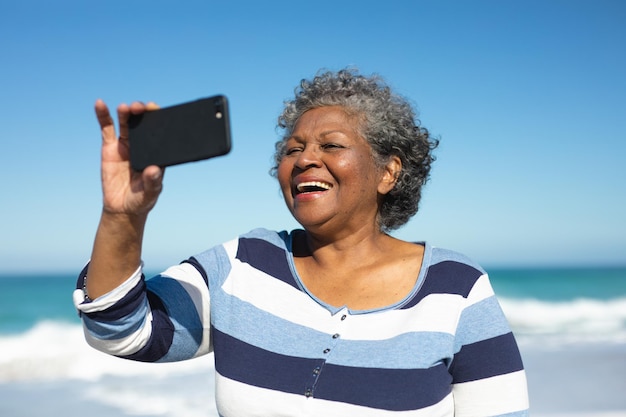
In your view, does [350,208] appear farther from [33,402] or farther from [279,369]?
[33,402]

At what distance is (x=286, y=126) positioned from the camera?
9.18 ft

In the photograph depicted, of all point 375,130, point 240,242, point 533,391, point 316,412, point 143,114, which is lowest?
point 533,391

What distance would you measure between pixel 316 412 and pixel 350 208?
79 centimetres

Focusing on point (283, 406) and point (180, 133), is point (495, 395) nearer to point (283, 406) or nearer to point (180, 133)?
point (283, 406)

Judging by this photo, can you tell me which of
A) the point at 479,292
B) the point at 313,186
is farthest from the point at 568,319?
the point at 313,186

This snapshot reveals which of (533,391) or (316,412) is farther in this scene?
(533,391)

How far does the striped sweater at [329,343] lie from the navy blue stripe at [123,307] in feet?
0.13

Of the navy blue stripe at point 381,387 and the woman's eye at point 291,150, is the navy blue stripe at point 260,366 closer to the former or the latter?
the navy blue stripe at point 381,387

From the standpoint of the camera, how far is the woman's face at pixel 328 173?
237 cm

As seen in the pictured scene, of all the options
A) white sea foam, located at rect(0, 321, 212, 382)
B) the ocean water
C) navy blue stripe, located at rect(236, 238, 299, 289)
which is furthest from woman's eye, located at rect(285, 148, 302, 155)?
white sea foam, located at rect(0, 321, 212, 382)

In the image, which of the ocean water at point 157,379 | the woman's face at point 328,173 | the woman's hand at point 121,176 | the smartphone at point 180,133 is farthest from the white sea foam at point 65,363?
the smartphone at point 180,133

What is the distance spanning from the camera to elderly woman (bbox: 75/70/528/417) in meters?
1.81

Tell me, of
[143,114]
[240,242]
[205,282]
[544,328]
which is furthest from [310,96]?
[544,328]

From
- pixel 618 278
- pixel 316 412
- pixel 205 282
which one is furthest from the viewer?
pixel 618 278
